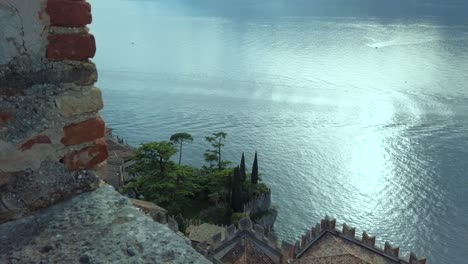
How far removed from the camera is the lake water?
125 ft

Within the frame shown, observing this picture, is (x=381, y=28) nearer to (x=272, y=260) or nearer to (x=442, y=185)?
(x=442, y=185)

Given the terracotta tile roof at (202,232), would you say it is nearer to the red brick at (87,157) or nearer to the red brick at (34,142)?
the red brick at (87,157)

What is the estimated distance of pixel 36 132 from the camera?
3.29m

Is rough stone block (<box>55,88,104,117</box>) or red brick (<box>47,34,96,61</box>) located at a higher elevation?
red brick (<box>47,34,96,61</box>)

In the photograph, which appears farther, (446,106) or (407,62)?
(407,62)

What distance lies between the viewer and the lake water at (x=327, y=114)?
38.1 metres

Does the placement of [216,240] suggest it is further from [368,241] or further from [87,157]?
[87,157]

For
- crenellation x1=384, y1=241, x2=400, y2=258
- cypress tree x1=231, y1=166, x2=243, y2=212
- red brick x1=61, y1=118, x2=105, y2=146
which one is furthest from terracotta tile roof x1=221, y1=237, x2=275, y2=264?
red brick x1=61, y1=118, x2=105, y2=146

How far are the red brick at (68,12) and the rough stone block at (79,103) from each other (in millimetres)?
525

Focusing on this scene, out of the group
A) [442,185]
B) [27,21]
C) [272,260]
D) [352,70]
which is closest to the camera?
[27,21]

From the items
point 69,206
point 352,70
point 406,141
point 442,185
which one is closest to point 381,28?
point 352,70

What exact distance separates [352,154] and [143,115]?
2418 cm

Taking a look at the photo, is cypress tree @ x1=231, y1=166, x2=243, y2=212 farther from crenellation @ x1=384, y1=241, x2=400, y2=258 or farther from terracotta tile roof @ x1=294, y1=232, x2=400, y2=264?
crenellation @ x1=384, y1=241, x2=400, y2=258

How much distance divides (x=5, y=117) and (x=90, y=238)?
1.01 meters
